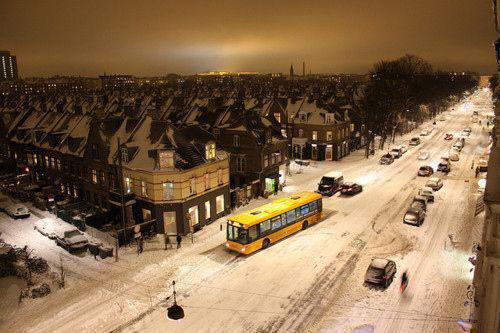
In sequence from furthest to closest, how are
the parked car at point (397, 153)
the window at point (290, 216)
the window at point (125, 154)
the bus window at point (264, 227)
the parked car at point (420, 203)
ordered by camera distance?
the parked car at point (397, 153) → the parked car at point (420, 203) → the window at point (125, 154) → the window at point (290, 216) → the bus window at point (264, 227)

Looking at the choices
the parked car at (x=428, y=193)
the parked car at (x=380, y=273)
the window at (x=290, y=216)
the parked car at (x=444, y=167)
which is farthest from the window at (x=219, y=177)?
the parked car at (x=444, y=167)

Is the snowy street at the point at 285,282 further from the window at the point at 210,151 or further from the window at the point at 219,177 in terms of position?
the window at the point at 210,151

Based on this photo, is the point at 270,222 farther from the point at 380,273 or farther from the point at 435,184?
the point at 435,184

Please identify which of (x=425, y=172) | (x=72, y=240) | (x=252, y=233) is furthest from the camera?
(x=425, y=172)

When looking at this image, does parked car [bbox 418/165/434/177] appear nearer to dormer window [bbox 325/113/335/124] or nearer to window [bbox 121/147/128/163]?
dormer window [bbox 325/113/335/124]

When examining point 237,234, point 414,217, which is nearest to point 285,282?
point 237,234
